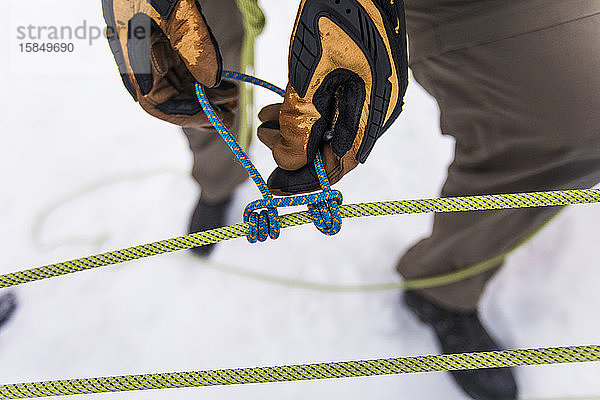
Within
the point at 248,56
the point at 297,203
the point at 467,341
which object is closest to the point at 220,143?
the point at 248,56

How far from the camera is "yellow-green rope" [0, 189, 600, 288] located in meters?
0.41

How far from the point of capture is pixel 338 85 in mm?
427

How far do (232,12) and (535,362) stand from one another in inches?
22.3

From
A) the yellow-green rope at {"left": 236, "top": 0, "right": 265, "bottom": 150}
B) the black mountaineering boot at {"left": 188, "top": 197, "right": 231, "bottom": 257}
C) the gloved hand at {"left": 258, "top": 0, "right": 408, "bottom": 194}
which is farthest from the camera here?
the black mountaineering boot at {"left": 188, "top": 197, "right": 231, "bottom": 257}

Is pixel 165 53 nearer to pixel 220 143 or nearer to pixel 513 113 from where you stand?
pixel 220 143

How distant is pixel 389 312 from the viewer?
726 millimetres

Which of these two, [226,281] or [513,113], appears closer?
[513,113]

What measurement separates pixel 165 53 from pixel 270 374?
38cm

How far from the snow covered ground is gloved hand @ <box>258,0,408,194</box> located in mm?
322

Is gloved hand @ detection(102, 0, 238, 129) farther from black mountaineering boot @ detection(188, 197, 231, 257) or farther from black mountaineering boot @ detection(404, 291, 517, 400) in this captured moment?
black mountaineering boot @ detection(404, 291, 517, 400)

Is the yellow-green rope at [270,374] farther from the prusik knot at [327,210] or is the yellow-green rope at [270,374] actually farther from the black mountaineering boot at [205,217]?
the black mountaineering boot at [205,217]

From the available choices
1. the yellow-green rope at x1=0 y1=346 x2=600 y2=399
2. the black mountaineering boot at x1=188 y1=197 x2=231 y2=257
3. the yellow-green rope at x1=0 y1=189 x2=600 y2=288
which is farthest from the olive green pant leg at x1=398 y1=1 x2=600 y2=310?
the black mountaineering boot at x1=188 y1=197 x2=231 y2=257

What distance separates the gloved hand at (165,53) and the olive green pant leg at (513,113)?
0.24 m

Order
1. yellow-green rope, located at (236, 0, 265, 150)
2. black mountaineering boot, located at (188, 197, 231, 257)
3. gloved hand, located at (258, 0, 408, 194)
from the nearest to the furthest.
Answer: gloved hand, located at (258, 0, 408, 194)
yellow-green rope, located at (236, 0, 265, 150)
black mountaineering boot, located at (188, 197, 231, 257)
